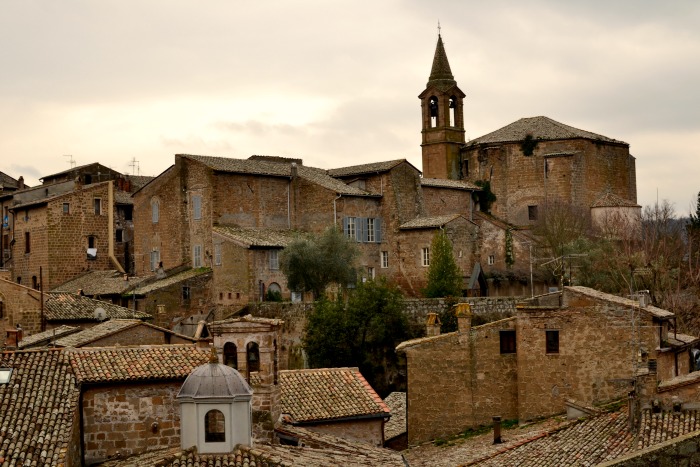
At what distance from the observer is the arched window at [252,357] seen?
79.8ft

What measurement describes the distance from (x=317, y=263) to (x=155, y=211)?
39.6 ft

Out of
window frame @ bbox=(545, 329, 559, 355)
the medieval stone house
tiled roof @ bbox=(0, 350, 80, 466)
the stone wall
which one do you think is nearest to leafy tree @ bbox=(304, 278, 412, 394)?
the medieval stone house

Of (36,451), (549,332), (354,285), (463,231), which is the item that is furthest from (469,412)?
(463,231)

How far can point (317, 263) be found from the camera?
51875mm

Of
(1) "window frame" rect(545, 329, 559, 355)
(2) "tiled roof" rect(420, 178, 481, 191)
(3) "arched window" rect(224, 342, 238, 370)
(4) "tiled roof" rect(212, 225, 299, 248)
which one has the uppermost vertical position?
(2) "tiled roof" rect(420, 178, 481, 191)

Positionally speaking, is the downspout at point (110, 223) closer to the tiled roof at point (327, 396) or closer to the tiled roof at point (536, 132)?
the tiled roof at point (536, 132)

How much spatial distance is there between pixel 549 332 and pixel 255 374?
11333 millimetres

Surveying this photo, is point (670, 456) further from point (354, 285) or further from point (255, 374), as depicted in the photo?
point (354, 285)

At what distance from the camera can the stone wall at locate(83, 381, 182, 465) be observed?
23531 mm

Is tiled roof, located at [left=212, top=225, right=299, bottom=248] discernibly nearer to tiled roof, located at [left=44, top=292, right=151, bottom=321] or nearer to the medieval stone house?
tiled roof, located at [left=44, top=292, right=151, bottom=321]

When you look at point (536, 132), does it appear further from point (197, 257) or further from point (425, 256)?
point (197, 257)

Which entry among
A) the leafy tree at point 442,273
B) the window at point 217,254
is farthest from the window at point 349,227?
the window at point 217,254

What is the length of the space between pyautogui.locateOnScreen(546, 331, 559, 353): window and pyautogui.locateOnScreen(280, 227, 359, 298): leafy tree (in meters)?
20.5

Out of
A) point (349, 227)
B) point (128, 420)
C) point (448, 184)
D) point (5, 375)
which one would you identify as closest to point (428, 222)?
point (349, 227)
